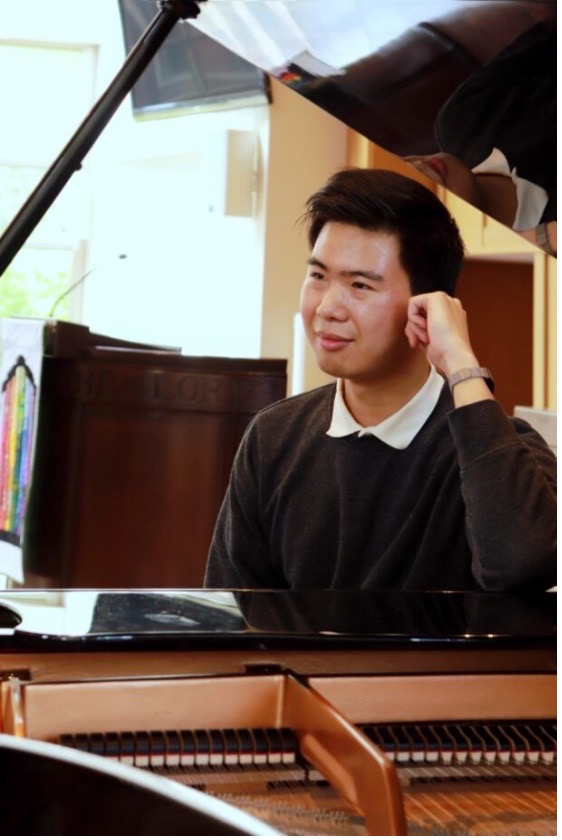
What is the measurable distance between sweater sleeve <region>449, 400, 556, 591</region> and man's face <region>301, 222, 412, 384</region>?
0.29m

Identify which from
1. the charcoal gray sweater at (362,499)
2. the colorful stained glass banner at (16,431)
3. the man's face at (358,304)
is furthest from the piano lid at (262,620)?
the colorful stained glass banner at (16,431)

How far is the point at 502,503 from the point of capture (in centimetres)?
130

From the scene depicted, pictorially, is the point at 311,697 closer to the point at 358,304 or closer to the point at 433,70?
the point at 433,70

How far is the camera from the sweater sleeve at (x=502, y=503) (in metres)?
1.27

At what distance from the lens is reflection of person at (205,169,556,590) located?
1.54 m

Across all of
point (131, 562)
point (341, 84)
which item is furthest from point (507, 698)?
point (131, 562)

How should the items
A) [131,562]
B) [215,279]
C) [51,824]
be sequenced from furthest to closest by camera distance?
1. [215,279]
2. [131,562]
3. [51,824]

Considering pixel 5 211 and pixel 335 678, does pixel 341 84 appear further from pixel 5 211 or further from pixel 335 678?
pixel 5 211

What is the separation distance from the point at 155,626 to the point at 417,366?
0.91 metres

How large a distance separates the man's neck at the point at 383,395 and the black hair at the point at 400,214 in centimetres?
13

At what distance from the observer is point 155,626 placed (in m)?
0.86

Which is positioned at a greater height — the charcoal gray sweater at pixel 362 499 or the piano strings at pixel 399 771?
the charcoal gray sweater at pixel 362 499

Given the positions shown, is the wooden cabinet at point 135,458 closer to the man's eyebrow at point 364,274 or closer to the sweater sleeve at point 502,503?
the man's eyebrow at point 364,274

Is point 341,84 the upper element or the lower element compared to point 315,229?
upper
